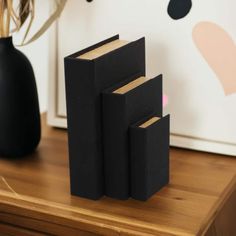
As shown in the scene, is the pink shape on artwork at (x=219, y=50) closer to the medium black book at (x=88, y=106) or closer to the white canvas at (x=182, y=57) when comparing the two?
the white canvas at (x=182, y=57)

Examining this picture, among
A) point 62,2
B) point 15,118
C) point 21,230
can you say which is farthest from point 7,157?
point 62,2

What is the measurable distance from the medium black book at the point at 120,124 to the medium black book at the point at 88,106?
0.01 m

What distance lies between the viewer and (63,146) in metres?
1.08

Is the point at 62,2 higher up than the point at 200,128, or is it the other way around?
the point at 62,2

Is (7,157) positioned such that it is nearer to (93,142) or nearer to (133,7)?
(93,142)

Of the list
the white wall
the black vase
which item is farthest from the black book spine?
the white wall

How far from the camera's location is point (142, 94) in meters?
0.88

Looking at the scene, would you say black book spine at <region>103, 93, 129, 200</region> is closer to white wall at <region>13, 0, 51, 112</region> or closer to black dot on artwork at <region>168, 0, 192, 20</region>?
black dot on artwork at <region>168, 0, 192, 20</region>

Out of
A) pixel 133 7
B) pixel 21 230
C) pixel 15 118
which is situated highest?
pixel 133 7

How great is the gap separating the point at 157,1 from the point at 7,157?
37cm

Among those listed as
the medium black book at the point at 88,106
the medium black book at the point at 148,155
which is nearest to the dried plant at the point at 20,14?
the medium black book at the point at 88,106

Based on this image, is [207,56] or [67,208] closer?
[67,208]

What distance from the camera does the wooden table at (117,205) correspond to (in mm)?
805

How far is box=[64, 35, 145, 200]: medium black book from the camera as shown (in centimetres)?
83
